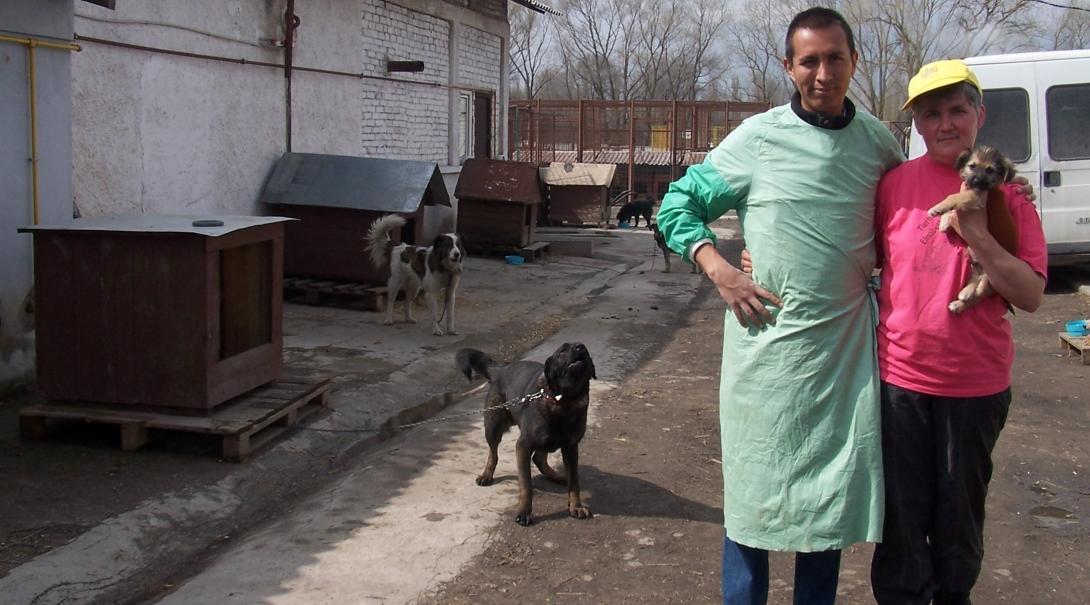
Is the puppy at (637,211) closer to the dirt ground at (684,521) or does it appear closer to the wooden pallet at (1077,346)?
the wooden pallet at (1077,346)

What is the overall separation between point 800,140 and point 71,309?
174 inches

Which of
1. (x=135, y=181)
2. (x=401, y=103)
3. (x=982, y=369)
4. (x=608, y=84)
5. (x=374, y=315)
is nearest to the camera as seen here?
(x=982, y=369)

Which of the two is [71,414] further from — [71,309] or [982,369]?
[982,369]

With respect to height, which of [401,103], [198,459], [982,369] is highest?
[401,103]

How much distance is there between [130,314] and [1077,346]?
6774 mm

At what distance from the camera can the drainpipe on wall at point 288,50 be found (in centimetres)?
1155

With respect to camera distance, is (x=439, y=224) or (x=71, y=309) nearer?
(x=71, y=309)

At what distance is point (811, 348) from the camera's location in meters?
2.64

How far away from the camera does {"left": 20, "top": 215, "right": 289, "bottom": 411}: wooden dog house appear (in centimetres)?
551

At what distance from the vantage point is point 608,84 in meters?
53.3

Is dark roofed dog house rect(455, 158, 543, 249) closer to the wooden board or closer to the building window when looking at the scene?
the wooden board

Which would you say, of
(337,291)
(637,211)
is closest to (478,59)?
(637,211)

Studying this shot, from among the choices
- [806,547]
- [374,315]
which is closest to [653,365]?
[374,315]

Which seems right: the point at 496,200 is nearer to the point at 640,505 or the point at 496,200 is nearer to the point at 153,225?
the point at 153,225
